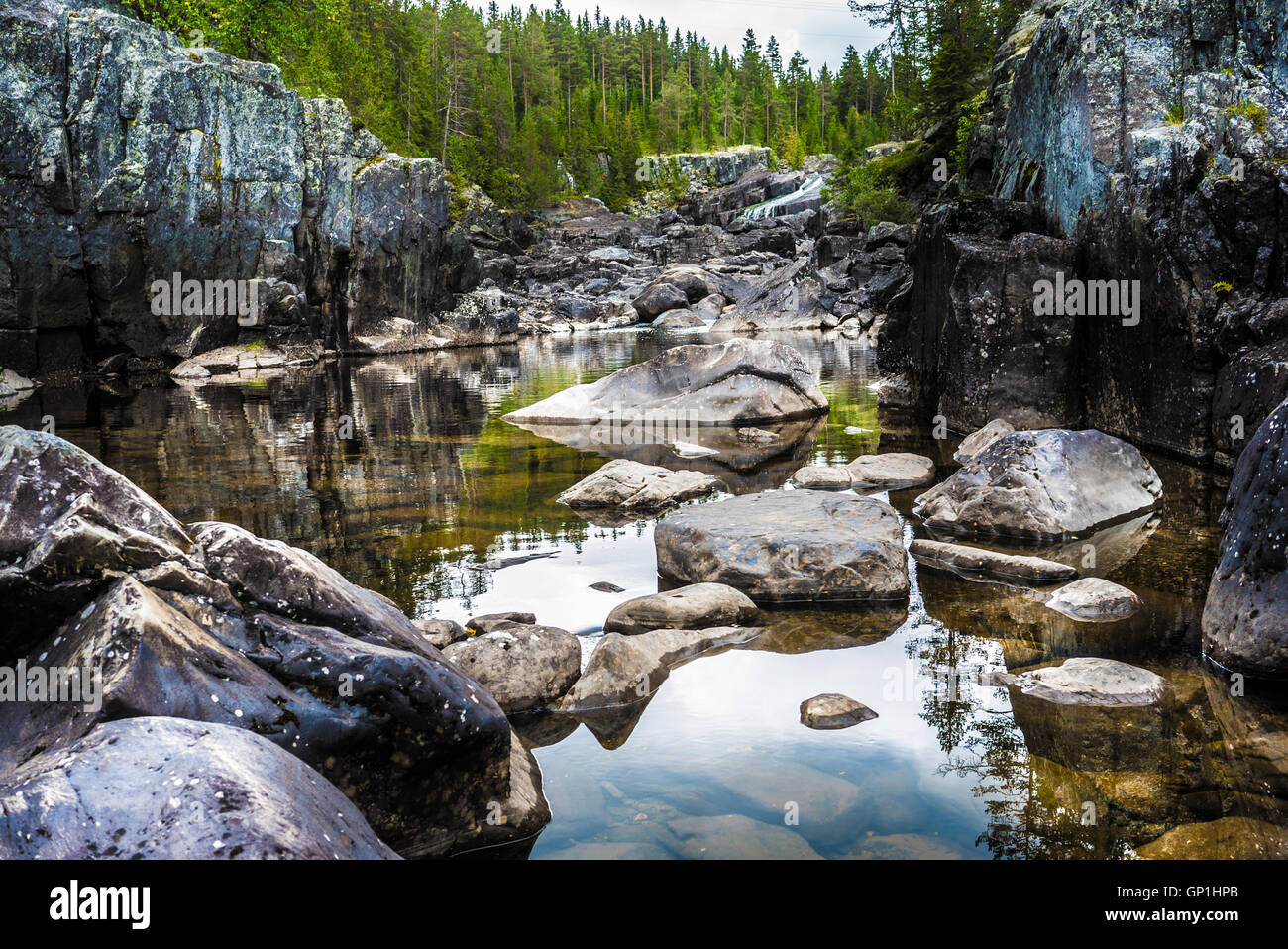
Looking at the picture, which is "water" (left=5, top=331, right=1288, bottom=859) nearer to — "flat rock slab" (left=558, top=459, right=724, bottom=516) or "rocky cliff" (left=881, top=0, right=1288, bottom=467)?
"flat rock slab" (left=558, top=459, right=724, bottom=516)

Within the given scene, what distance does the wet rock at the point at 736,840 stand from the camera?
3.46 metres

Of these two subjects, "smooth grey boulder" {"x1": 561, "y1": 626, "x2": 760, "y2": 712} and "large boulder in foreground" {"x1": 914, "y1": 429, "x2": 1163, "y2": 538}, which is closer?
"smooth grey boulder" {"x1": 561, "y1": 626, "x2": 760, "y2": 712}

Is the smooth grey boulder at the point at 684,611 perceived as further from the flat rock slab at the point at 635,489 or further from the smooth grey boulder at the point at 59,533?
the flat rock slab at the point at 635,489

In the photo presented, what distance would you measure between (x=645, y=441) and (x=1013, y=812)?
9766 mm

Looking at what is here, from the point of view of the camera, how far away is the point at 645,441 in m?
13.2

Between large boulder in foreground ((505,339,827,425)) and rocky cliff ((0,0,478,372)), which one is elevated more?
rocky cliff ((0,0,478,372))

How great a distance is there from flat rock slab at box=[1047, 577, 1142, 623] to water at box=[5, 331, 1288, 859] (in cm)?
12

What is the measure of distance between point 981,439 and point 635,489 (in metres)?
4.56

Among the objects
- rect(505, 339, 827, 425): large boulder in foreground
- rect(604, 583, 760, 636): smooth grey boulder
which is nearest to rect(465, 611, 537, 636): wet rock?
rect(604, 583, 760, 636): smooth grey boulder

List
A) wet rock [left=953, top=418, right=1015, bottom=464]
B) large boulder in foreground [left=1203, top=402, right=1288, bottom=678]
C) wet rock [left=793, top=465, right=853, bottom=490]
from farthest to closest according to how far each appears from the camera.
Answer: wet rock [left=953, top=418, right=1015, bottom=464] < wet rock [left=793, top=465, right=853, bottom=490] < large boulder in foreground [left=1203, top=402, right=1288, bottom=678]

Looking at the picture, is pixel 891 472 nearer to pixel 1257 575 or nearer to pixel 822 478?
pixel 822 478

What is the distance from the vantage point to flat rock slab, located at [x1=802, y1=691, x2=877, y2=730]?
4.57 m

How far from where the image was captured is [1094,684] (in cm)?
471
